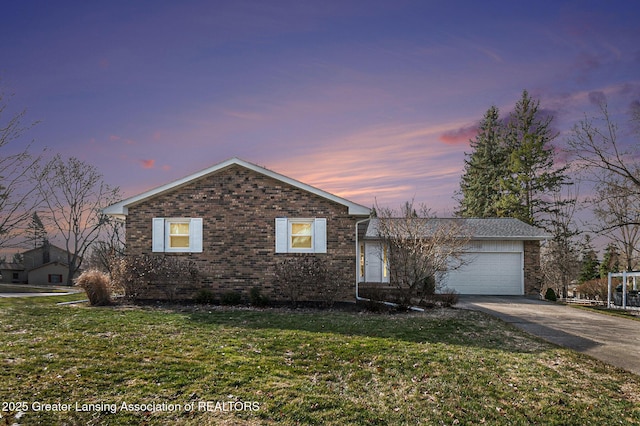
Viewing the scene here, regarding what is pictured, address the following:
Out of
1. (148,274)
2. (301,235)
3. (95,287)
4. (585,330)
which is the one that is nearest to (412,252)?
(301,235)

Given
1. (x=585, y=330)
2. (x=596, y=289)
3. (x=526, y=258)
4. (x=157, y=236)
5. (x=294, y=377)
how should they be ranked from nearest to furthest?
(x=294, y=377), (x=585, y=330), (x=157, y=236), (x=526, y=258), (x=596, y=289)

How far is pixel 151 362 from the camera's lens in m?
7.24

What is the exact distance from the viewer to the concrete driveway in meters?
8.77

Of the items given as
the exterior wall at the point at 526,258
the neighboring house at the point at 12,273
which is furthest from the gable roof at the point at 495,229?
the neighboring house at the point at 12,273

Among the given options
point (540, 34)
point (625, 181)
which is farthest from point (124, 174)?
point (625, 181)

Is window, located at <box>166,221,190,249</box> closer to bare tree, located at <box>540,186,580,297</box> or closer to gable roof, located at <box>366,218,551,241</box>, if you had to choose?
gable roof, located at <box>366,218,551,241</box>

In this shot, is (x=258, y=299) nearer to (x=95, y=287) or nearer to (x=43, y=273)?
(x=95, y=287)

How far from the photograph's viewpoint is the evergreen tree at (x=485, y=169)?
37.8 meters

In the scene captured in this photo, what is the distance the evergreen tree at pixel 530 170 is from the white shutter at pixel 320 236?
23540mm

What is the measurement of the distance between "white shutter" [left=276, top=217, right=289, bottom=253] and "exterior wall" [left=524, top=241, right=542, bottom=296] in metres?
12.9

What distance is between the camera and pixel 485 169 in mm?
38875

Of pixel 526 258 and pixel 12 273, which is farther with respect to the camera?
pixel 12 273

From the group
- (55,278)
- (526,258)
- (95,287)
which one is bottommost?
(55,278)

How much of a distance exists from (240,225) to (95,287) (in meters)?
4.99
